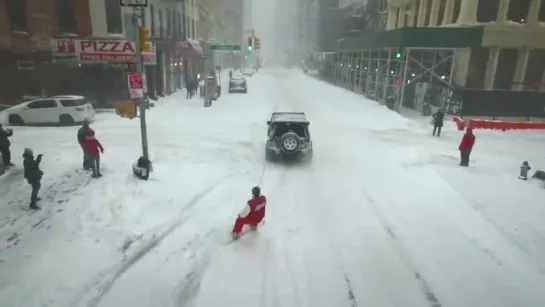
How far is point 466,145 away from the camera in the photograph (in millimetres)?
12664

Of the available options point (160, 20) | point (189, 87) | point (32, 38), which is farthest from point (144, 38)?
point (160, 20)

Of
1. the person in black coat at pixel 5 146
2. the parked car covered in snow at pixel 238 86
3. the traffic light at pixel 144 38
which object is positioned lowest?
the person in black coat at pixel 5 146

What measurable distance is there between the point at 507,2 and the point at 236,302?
2593cm

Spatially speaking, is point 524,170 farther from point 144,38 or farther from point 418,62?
point 144,38

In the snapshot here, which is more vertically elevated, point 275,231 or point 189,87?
point 189,87

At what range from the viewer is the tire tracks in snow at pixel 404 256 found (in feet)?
20.3

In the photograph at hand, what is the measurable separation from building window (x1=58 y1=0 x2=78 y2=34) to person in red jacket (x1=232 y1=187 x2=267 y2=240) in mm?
20789

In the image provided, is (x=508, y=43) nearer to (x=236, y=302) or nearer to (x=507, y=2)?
(x=507, y=2)

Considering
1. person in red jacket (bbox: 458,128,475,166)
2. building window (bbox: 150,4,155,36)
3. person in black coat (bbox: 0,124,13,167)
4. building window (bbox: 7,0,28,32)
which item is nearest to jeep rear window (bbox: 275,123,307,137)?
person in red jacket (bbox: 458,128,475,166)

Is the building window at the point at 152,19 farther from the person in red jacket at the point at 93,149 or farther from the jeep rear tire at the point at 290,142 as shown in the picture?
the jeep rear tire at the point at 290,142

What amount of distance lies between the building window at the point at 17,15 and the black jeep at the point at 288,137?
18.8 metres

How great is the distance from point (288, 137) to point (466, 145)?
21.2ft

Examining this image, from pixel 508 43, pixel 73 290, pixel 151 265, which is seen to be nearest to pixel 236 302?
pixel 151 265

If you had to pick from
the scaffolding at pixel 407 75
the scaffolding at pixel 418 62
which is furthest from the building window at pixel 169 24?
the scaffolding at pixel 407 75
